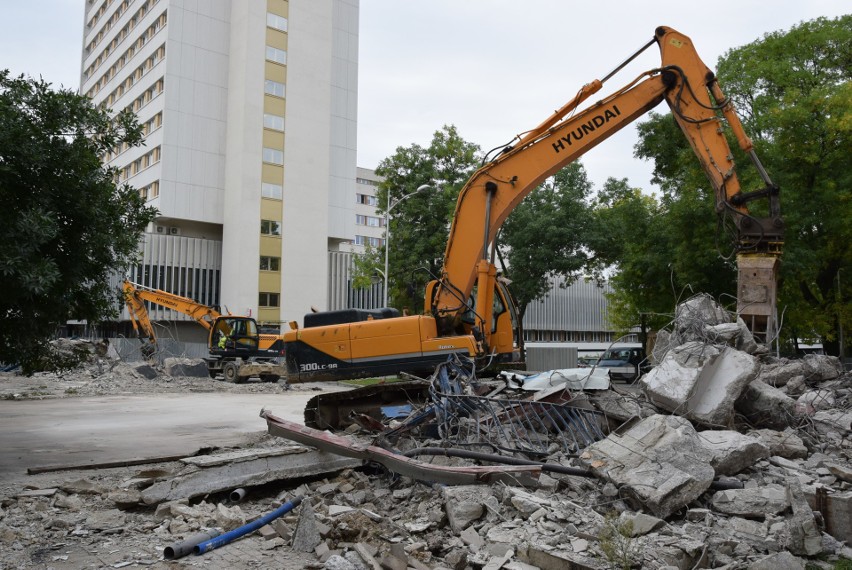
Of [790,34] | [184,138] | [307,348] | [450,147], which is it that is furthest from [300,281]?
[307,348]

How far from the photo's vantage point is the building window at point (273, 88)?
4247 centimetres

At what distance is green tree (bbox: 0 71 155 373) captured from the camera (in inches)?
303

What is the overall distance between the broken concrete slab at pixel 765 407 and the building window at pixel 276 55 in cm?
3928

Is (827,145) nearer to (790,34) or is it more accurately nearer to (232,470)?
(790,34)

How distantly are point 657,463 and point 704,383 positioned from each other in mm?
2465

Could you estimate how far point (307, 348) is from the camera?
1111cm

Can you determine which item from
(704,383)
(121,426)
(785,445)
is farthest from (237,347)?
(785,445)

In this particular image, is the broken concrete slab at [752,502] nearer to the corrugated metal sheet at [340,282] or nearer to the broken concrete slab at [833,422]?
the broken concrete slab at [833,422]

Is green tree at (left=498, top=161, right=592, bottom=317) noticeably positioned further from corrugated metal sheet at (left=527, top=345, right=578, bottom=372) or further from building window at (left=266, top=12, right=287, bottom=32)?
building window at (left=266, top=12, right=287, bottom=32)

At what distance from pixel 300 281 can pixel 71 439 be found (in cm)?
3198

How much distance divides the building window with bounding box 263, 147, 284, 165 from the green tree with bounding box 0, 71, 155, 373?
110 ft

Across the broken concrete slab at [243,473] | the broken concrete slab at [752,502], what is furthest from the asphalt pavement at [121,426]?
the broken concrete slab at [752,502]

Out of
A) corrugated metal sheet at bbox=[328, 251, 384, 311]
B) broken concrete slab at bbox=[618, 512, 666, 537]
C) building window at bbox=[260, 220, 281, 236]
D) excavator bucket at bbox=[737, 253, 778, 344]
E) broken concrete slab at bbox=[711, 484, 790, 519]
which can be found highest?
building window at bbox=[260, 220, 281, 236]

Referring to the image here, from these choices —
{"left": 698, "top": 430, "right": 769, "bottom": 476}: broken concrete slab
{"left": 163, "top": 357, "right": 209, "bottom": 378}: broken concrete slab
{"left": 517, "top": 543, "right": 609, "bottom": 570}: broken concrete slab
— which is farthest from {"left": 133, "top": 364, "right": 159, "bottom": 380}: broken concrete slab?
{"left": 517, "top": 543, "right": 609, "bottom": 570}: broken concrete slab
